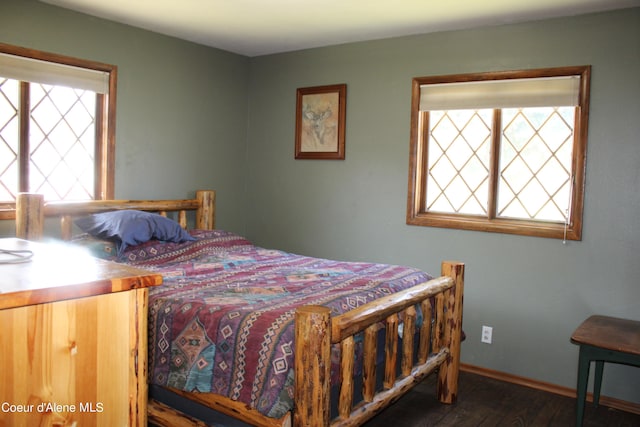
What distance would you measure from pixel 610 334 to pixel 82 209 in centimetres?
306

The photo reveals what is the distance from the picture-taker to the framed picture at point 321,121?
418 centimetres

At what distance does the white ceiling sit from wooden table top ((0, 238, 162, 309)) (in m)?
2.33

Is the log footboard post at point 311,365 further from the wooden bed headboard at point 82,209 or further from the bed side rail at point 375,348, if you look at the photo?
the wooden bed headboard at point 82,209

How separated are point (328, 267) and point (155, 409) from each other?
4.19 feet

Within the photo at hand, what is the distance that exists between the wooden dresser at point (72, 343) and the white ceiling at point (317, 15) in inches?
95.7

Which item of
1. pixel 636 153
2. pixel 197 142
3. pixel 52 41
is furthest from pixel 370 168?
pixel 52 41

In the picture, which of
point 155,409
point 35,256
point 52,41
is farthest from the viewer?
point 52,41

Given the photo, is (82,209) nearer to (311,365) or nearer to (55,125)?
(55,125)

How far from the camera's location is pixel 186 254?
3.33 metres

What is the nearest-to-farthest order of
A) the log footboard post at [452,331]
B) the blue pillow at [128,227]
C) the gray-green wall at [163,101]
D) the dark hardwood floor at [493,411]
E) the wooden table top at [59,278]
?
1. the wooden table top at [59,278]
2. the dark hardwood floor at [493,411]
3. the log footboard post at [452,331]
4. the blue pillow at [128,227]
5. the gray-green wall at [163,101]

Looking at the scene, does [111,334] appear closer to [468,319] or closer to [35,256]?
[35,256]

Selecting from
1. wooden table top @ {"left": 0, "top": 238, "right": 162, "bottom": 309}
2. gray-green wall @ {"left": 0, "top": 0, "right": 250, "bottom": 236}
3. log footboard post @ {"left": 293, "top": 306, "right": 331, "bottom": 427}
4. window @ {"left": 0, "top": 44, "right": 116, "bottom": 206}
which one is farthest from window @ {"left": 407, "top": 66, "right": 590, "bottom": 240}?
wooden table top @ {"left": 0, "top": 238, "right": 162, "bottom": 309}

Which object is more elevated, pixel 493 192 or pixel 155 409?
pixel 493 192

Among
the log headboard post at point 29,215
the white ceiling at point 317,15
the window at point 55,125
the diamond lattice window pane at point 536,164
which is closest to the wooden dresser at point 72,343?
the log headboard post at point 29,215
